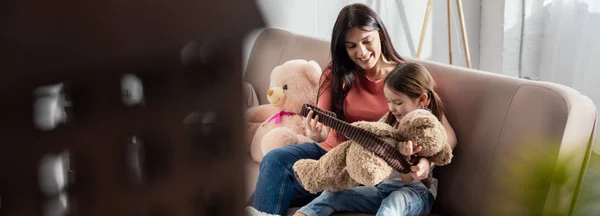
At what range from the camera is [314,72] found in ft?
4.21

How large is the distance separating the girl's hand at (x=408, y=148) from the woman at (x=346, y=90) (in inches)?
5.4

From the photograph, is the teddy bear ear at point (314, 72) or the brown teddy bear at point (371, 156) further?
the teddy bear ear at point (314, 72)

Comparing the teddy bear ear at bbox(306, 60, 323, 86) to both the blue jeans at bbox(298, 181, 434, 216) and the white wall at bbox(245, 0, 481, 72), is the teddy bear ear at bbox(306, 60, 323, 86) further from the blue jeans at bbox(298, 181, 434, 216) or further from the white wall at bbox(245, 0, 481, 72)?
the blue jeans at bbox(298, 181, 434, 216)

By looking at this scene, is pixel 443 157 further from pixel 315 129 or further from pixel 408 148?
pixel 315 129

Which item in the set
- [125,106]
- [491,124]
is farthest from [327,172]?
[125,106]

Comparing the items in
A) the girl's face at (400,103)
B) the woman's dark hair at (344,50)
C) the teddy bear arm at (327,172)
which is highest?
the woman's dark hair at (344,50)

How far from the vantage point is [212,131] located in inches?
Result: 20.7

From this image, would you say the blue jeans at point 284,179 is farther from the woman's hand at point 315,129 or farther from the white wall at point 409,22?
the white wall at point 409,22

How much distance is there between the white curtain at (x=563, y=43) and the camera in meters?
2.01

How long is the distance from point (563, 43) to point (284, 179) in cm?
139

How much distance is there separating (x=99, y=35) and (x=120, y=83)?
40mm

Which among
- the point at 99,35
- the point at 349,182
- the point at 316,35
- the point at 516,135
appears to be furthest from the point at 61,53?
the point at 316,35

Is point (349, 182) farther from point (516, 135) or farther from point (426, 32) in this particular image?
point (426, 32)

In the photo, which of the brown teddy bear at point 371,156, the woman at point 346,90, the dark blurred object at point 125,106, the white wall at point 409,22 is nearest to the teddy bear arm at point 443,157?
the brown teddy bear at point 371,156
